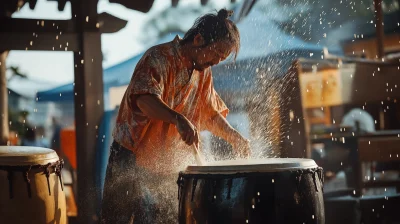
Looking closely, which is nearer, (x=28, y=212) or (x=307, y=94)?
(x=28, y=212)

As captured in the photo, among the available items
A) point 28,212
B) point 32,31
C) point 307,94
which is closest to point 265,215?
point 28,212

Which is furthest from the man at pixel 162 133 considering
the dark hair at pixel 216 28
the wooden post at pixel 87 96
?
the wooden post at pixel 87 96

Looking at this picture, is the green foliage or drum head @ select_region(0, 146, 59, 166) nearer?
drum head @ select_region(0, 146, 59, 166)

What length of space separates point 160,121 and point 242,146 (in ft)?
1.69

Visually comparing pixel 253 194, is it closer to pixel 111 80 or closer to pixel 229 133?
pixel 229 133

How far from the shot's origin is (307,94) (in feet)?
23.3

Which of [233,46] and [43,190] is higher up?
[233,46]

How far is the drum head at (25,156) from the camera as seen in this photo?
3604mm

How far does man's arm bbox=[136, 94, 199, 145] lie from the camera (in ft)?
11.7

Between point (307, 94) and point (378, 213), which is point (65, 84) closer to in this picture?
point (307, 94)

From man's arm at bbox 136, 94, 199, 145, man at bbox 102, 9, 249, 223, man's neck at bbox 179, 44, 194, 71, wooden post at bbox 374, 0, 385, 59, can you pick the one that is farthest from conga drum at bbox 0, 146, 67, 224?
wooden post at bbox 374, 0, 385, 59

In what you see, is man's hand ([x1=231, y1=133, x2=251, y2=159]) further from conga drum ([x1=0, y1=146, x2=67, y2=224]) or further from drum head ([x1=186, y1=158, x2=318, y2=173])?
conga drum ([x1=0, y1=146, x2=67, y2=224])

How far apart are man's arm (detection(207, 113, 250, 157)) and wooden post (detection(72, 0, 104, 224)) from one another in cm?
147

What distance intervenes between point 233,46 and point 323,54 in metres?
2.84
